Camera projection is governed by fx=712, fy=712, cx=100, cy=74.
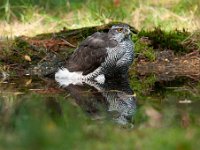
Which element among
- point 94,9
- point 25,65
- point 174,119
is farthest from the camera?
point 94,9

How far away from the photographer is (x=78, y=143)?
5480 mm

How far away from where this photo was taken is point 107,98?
861 cm

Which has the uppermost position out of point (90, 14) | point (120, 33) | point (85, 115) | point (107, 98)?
point (120, 33)

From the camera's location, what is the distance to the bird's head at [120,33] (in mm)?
9945

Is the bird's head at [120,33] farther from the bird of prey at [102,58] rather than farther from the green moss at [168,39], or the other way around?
the green moss at [168,39]

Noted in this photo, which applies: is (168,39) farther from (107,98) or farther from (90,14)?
(107,98)

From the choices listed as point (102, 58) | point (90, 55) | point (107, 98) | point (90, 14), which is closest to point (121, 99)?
point (107, 98)

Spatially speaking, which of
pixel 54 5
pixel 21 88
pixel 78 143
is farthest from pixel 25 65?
pixel 78 143

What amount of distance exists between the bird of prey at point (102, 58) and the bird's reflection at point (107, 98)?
0.15 m

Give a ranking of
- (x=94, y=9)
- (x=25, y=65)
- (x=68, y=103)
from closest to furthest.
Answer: (x=68, y=103)
(x=25, y=65)
(x=94, y=9)

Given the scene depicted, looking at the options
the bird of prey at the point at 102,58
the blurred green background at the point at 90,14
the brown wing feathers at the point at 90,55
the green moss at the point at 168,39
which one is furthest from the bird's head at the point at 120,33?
the blurred green background at the point at 90,14

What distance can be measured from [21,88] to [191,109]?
2806 millimetres

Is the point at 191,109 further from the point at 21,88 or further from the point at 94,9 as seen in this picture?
the point at 94,9

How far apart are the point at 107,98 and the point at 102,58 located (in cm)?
138
